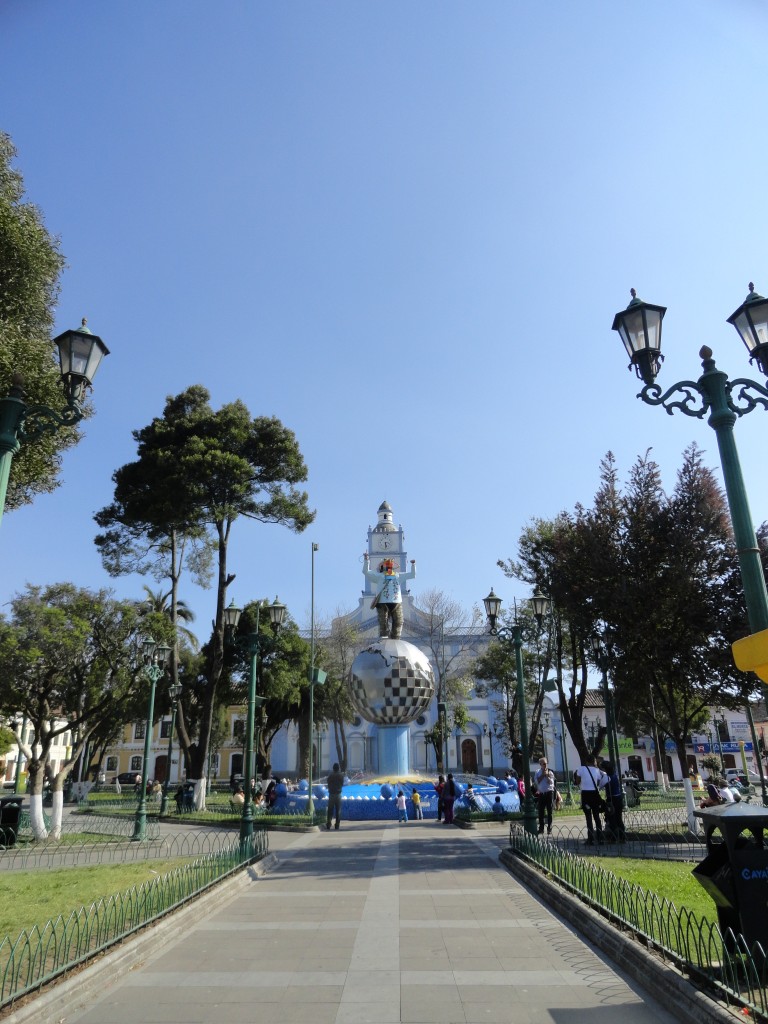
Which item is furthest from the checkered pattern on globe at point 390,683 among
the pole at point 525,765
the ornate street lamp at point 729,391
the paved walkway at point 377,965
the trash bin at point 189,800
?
the ornate street lamp at point 729,391

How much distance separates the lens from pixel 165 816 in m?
24.2

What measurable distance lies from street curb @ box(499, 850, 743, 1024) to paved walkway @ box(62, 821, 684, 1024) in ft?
0.44

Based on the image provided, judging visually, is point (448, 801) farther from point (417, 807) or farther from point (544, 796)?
point (544, 796)

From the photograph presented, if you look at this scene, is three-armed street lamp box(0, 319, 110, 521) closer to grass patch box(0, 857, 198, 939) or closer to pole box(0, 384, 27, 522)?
pole box(0, 384, 27, 522)

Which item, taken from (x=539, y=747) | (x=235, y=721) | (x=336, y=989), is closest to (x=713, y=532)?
(x=336, y=989)

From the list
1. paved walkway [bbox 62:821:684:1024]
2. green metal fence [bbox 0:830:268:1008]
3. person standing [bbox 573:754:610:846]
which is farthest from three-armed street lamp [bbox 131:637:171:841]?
person standing [bbox 573:754:610:846]

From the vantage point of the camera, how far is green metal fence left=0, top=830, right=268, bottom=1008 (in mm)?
5438

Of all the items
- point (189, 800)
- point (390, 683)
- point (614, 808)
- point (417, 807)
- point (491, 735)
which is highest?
point (390, 683)

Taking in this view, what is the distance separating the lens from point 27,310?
39.9 ft

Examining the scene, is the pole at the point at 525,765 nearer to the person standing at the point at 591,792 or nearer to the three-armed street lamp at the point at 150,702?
the person standing at the point at 591,792

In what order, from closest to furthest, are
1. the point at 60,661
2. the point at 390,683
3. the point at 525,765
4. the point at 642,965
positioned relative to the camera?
the point at 642,965 < the point at 525,765 < the point at 60,661 < the point at 390,683

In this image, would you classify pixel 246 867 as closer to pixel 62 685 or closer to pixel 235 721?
pixel 62 685

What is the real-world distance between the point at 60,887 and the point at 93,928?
13.4 ft

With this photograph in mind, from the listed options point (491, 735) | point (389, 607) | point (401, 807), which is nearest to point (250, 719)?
point (401, 807)
